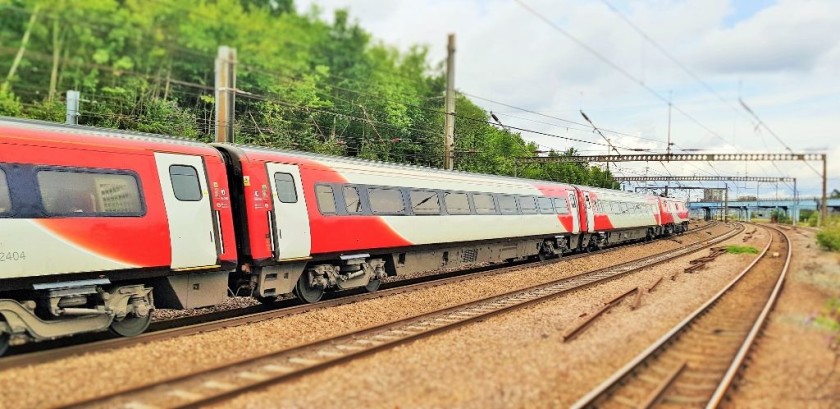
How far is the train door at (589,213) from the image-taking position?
1103 inches

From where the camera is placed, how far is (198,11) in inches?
625

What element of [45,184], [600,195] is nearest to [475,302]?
[45,184]

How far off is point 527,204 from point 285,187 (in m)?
11.8

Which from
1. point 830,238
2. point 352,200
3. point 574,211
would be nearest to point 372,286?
point 352,200

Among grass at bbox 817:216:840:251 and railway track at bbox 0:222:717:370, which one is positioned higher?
grass at bbox 817:216:840:251

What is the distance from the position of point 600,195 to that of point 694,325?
1949cm

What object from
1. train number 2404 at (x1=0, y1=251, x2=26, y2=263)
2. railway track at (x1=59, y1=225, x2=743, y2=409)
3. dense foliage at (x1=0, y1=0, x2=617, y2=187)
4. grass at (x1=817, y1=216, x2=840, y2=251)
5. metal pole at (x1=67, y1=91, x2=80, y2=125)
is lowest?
railway track at (x1=59, y1=225, x2=743, y2=409)

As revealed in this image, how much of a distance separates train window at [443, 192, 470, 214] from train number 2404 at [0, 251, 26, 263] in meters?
11.0

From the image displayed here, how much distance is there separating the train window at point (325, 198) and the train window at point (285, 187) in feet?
2.19

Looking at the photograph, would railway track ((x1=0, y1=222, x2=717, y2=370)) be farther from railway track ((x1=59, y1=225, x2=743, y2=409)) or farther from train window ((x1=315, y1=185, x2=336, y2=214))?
railway track ((x1=59, y1=225, x2=743, y2=409))

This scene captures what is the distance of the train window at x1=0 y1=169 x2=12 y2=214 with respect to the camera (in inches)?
320

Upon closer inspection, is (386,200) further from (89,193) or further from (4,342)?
(4,342)

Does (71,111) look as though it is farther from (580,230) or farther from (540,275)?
(580,230)

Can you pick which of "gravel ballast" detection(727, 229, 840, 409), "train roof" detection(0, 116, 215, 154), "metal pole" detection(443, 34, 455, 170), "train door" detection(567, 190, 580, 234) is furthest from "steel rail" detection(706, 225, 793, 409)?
"train door" detection(567, 190, 580, 234)
